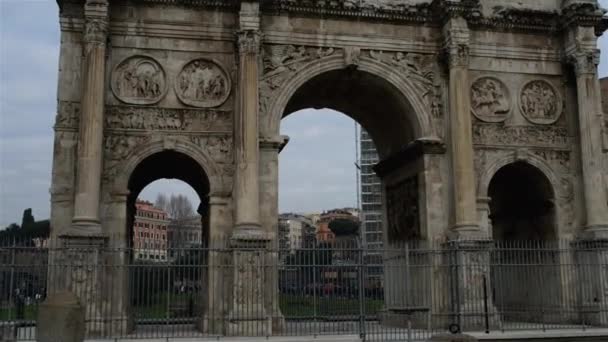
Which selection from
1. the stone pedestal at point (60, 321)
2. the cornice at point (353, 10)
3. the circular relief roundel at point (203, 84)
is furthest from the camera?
the cornice at point (353, 10)

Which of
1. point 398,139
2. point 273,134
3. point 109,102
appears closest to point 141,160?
point 109,102

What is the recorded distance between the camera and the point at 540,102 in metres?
19.2

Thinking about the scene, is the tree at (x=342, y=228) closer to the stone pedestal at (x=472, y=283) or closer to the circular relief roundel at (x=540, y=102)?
the circular relief roundel at (x=540, y=102)

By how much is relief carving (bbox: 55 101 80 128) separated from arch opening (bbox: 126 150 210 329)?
Result: 1.83 meters

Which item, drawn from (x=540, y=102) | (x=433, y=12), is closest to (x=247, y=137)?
(x=433, y=12)

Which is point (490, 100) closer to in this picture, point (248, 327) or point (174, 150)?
point (174, 150)

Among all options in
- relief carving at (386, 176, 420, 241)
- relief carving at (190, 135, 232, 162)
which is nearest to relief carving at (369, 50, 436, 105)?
relief carving at (386, 176, 420, 241)

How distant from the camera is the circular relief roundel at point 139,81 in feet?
55.2

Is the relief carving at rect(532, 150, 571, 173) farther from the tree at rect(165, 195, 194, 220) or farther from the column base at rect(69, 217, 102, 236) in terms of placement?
the tree at rect(165, 195, 194, 220)

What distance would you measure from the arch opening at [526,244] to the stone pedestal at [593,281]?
0.62 meters

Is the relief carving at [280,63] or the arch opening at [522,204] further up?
the relief carving at [280,63]

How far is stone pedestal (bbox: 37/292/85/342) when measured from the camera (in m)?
7.88

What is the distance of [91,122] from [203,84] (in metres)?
2.99

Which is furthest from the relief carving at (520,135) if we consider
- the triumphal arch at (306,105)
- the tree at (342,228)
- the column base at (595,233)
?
the tree at (342,228)
